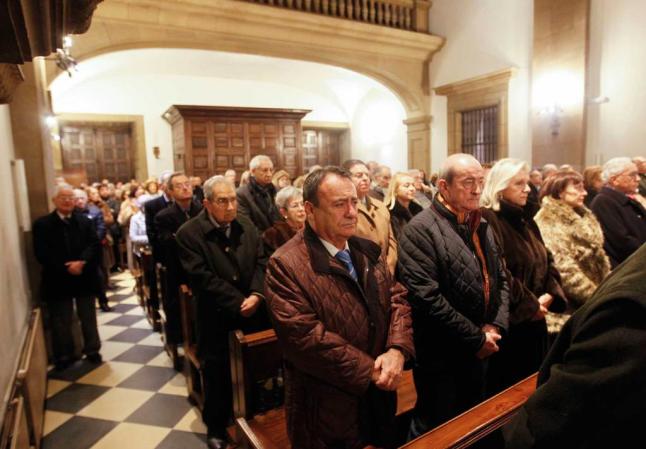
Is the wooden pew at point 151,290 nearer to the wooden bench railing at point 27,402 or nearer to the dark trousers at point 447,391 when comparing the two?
the wooden bench railing at point 27,402

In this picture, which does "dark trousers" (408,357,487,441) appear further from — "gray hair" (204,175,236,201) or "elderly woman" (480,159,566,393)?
"gray hair" (204,175,236,201)

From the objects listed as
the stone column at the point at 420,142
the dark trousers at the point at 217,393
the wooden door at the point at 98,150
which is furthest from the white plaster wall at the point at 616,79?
the wooden door at the point at 98,150

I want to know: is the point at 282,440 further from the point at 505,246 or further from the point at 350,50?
the point at 350,50

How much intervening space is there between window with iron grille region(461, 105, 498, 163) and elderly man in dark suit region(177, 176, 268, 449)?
719cm

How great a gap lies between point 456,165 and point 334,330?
1062 millimetres

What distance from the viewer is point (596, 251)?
2662 millimetres

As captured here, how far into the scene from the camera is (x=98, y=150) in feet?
35.9

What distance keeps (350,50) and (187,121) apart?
4.08 metres

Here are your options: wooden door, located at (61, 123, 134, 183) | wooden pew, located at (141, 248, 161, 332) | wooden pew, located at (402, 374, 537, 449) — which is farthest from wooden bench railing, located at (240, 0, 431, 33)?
wooden pew, located at (402, 374, 537, 449)

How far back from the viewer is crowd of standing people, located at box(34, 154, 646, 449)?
1.57 metres

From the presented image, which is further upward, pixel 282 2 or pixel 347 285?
pixel 282 2

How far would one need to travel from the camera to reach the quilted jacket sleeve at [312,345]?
1.50m

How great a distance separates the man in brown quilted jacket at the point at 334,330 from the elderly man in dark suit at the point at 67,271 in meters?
2.96

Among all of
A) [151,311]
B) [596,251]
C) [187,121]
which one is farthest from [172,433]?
[187,121]
